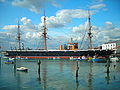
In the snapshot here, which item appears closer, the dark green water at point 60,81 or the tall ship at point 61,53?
the dark green water at point 60,81

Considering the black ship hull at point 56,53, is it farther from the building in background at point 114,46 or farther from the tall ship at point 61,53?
the building in background at point 114,46

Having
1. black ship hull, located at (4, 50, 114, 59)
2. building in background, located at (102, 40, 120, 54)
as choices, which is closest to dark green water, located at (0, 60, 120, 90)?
black ship hull, located at (4, 50, 114, 59)

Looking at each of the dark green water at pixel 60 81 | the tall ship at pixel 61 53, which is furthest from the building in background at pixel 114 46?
the dark green water at pixel 60 81

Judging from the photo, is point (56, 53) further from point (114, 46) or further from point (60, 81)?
point (60, 81)

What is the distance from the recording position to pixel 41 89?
22.7 meters

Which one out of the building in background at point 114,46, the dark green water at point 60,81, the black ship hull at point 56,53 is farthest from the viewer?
the building in background at point 114,46

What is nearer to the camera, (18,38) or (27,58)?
(27,58)

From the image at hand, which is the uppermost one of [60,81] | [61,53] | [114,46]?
[114,46]

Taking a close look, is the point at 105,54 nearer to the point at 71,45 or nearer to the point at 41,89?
the point at 71,45

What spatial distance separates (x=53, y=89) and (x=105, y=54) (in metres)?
64.1

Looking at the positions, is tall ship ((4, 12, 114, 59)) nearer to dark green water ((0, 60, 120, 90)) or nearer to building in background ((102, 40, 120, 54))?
building in background ((102, 40, 120, 54))

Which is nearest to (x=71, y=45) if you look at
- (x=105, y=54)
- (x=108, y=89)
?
(x=105, y=54)

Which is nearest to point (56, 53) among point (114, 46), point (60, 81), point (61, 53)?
point (61, 53)

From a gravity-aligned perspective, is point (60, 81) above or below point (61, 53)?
below
